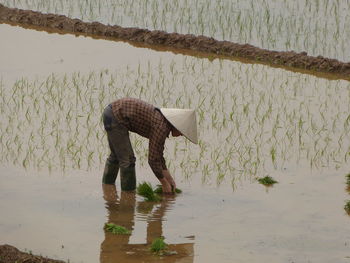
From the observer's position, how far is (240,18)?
13.8m

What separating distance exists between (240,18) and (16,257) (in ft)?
26.0

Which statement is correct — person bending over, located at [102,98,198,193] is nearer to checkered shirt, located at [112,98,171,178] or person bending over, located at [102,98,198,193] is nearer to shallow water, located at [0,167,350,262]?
checkered shirt, located at [112,98,171,178]

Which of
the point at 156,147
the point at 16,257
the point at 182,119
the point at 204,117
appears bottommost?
the point at 16,257

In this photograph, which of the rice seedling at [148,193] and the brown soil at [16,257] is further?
the rice seedling at [148,193]

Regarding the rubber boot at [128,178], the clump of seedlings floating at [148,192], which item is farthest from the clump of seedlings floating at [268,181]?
the rubber boot at [128,178]

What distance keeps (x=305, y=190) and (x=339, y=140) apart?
1.33 metres

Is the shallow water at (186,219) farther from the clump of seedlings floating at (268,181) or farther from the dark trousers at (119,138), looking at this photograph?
the dark trousers at (119,138)

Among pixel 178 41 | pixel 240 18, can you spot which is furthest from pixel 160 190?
pixel 240 18

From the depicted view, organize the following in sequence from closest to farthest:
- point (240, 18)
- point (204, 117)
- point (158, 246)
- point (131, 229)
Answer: point (158, 246) < point (131, 229) < point (204, 117) < point (240, 18)

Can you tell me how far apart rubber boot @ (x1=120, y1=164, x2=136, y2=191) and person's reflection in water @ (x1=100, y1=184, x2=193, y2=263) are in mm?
53

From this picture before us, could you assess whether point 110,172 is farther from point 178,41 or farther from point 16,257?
point 178,41

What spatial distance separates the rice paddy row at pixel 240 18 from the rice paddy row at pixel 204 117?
1.12 meters

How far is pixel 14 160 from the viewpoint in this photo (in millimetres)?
8961

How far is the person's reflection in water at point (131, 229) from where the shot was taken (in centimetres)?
682
